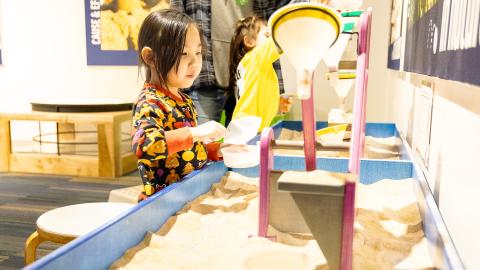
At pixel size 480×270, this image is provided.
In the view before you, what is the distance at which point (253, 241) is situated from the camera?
30.2 inches

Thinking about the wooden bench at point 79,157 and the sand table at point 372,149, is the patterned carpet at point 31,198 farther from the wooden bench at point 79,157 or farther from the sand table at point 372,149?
the sand table at point 372,149

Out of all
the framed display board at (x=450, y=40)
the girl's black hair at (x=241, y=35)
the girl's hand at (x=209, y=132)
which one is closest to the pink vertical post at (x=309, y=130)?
the framed display board at (x=450, y=40)

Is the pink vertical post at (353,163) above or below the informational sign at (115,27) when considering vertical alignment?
below

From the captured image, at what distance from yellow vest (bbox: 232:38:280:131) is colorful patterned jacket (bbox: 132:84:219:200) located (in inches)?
15.5

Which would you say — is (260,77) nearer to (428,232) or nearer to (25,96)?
(428,232)

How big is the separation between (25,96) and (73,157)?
121 cm

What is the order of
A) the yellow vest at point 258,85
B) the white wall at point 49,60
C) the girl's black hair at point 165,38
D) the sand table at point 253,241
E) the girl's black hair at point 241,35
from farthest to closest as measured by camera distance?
the white wall at point 49,60, the girl's black hair at point 241,35, the yellow vest at point 258,85, the girl's black hair at point 165,38, the sand table at point 253,241

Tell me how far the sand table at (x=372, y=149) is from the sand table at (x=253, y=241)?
0.52 m

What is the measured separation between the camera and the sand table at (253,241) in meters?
0.70

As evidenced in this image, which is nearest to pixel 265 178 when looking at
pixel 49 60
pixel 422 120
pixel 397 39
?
pixel 422 120

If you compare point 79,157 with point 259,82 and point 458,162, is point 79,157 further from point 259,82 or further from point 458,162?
point 458,162

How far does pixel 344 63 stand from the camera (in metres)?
1.34

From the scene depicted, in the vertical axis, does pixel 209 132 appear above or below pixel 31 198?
above

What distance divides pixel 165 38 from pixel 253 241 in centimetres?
55
